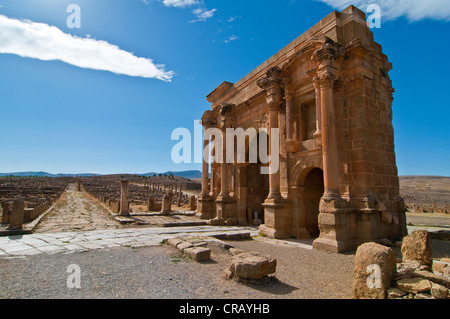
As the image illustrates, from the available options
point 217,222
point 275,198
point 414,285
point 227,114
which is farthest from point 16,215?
point 414,285

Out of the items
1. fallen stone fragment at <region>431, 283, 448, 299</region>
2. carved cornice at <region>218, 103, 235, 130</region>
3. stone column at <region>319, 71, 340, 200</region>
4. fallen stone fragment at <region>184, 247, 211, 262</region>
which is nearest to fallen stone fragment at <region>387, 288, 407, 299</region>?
fallen stone fragment at <region>431, 283, 448, 299</region>

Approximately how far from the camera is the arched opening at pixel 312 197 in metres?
11.0

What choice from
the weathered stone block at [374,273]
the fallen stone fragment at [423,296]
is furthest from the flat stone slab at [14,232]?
the fallen stone fragment at [423,296]

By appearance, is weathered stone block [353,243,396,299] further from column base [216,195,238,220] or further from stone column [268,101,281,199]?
column base [216,195,238,220]

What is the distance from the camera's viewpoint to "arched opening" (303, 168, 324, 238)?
11007 mm

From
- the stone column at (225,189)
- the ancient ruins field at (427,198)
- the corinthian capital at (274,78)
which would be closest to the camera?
the corinthian capital at (274,78)

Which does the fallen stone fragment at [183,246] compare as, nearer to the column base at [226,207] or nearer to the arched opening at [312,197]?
the arched opening at [312,197]

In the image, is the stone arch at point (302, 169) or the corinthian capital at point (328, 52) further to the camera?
the stone arch at point (302, 169)

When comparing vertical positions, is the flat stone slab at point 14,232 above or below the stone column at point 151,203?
below

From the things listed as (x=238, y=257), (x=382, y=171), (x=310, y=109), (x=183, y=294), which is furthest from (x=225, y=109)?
(x=183, y=294)

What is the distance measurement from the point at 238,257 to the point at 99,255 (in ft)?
12.2

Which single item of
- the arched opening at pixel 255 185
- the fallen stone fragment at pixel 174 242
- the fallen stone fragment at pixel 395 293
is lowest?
the fallen stone fragment at pixel 174 242

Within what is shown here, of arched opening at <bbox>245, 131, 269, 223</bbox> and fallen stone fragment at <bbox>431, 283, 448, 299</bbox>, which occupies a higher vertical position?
arched opening at <bbox>245, 131, 269, 223</bbox>

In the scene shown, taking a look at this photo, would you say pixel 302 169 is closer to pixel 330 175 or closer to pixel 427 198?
pixel 330 175
